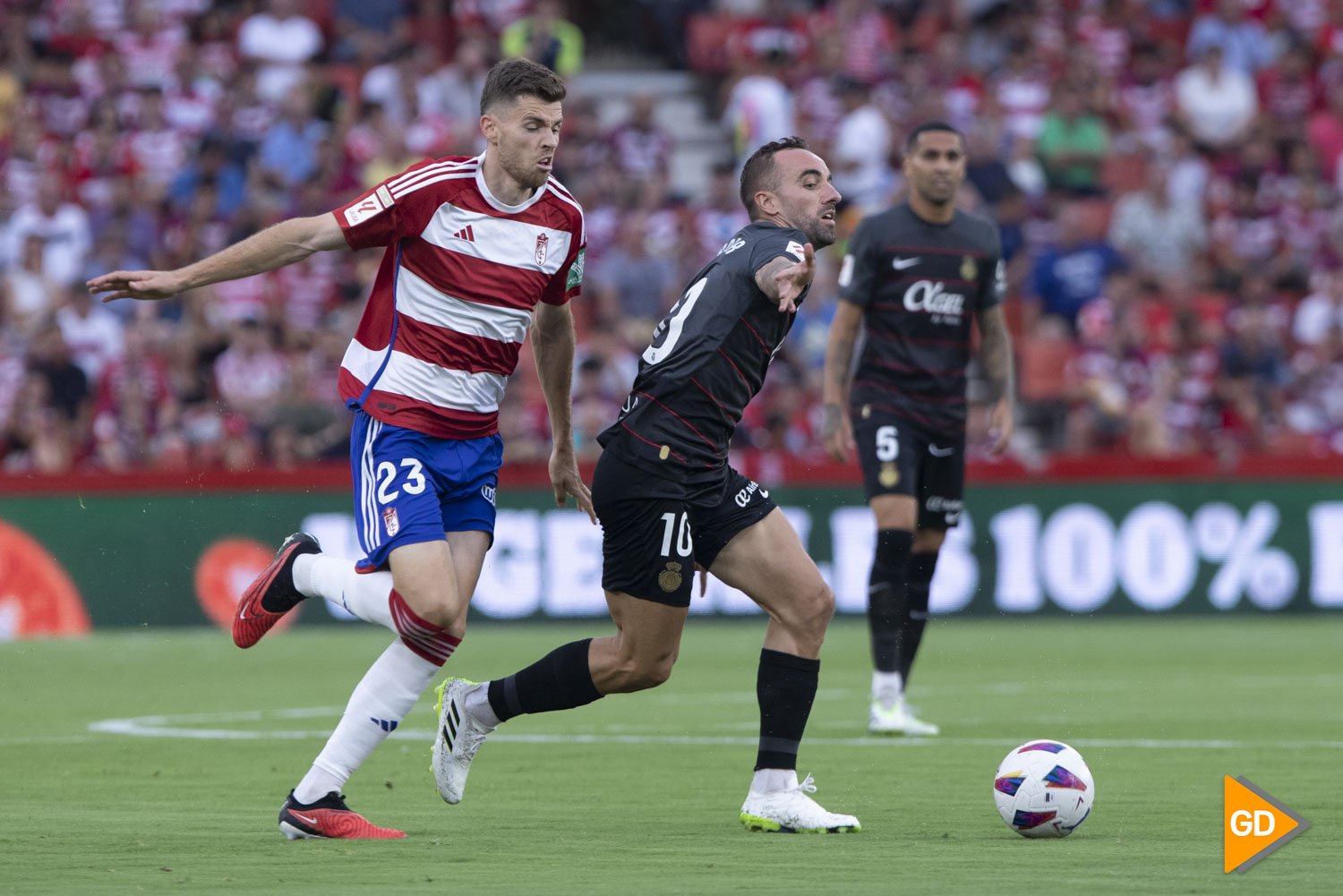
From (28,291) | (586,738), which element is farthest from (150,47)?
(586,738)

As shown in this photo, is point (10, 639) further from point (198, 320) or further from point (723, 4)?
point (723, 4)

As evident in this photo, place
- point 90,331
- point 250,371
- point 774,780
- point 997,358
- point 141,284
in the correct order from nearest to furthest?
point 141,284
point 774,780
point 997,358
point 250,371
point 90,331

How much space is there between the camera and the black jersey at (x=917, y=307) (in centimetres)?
1088

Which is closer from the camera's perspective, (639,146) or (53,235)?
(53,235)

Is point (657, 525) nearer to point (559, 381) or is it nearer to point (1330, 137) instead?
point (559, 381)

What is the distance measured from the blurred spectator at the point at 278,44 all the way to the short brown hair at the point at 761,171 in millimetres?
15276

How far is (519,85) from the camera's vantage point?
7113 mm

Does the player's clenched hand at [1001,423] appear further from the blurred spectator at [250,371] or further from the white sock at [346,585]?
the blurred spectator at [250,371]

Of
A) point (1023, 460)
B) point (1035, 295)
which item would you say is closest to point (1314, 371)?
point (1035, 295)

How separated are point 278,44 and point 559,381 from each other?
1555 centimetres

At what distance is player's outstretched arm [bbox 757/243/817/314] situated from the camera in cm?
655

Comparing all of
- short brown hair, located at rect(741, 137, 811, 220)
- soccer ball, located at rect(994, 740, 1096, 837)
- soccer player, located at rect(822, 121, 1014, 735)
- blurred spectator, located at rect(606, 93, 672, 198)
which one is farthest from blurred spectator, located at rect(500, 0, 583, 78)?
soccer ball, located at rect(994, 740, 1096, 837)

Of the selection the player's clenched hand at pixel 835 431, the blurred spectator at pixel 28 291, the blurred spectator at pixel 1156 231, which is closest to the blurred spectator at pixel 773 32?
the blurred spectator at pixel 1156 231

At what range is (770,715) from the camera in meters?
7.16
